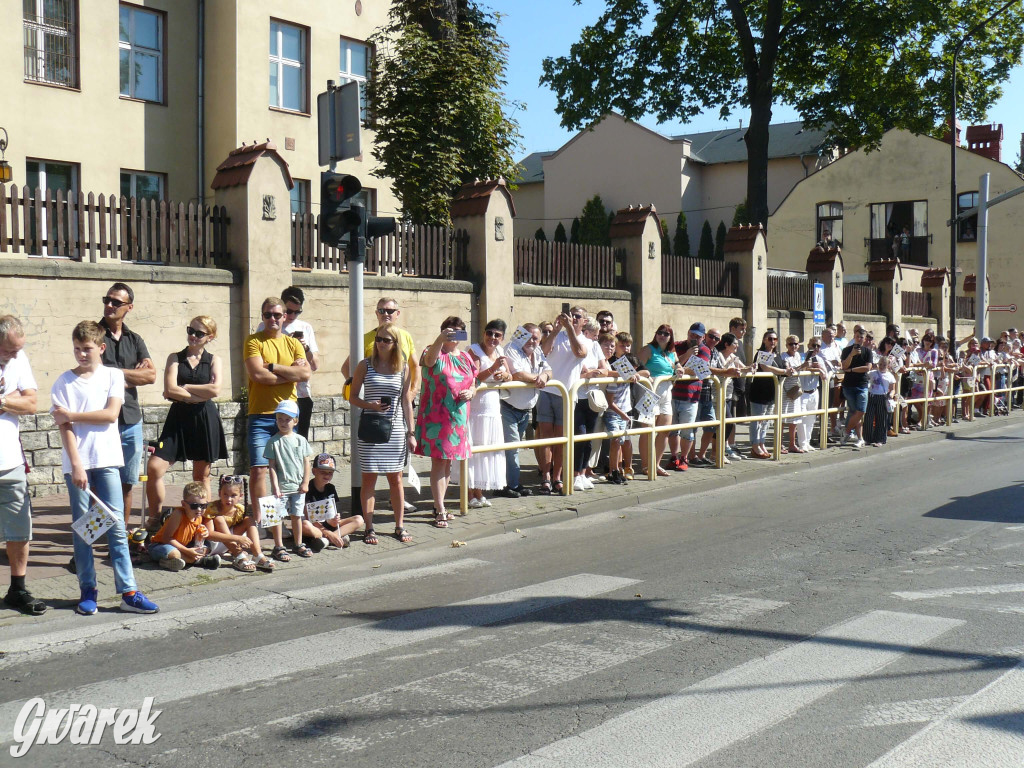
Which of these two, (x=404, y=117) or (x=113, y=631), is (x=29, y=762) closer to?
(x=113, y=631)

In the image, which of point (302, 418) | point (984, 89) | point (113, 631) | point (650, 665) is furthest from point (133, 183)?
point (984, 89)

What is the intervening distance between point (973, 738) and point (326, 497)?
5.31 metres

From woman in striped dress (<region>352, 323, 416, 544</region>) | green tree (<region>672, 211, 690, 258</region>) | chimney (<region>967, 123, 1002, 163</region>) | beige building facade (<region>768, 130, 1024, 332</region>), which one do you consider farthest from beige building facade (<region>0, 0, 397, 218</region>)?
chimney (<region>967, 123, 1002, 163</region>)

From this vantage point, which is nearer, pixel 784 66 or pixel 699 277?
pixel 699 277

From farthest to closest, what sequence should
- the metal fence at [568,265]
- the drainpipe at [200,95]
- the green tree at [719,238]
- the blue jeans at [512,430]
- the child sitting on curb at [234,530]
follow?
the green tree at [719,238] < the drainpipe at [200,95] < the metal fence at [568,265] < the blue jeans at [512,430] < the child sitting on curb at [234,530]

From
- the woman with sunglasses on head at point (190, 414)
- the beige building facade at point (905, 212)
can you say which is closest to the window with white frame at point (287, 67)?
the woman with sunglasses on head at point (190, 414)

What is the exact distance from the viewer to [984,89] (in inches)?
1125

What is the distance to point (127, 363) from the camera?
7617 mm

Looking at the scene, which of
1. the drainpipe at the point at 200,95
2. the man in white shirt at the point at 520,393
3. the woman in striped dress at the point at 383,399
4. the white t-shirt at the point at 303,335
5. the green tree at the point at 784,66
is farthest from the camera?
the green tree at the point at 784,66

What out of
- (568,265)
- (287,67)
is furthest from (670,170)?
(568,265)

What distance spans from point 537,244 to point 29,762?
13.2 m

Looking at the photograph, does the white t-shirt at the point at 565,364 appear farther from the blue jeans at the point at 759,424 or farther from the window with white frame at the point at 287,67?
the window with white frame at the point at 287,67

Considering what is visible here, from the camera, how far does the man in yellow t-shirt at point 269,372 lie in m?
7.96

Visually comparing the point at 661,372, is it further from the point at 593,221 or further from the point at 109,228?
the point at 593,221
